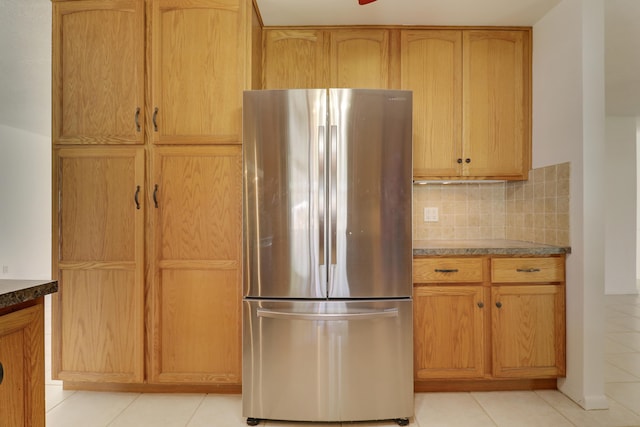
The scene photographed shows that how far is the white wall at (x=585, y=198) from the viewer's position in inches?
82.4

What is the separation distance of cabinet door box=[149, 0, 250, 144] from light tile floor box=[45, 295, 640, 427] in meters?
1.50

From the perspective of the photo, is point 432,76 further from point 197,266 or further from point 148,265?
point 148,265

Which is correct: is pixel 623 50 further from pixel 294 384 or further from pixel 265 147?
pixel 294 384

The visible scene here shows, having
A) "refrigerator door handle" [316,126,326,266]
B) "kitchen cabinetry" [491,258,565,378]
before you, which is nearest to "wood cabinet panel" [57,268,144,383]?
"refrigerator door handle" [316,126,326,266]

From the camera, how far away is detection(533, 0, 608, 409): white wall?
209cm

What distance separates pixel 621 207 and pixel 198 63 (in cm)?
557

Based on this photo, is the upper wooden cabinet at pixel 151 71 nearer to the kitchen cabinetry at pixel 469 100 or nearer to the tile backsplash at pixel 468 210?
the kitchen cabinetry at pixel 469 100

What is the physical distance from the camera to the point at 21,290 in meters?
0.94

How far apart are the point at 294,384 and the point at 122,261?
3.89 ft

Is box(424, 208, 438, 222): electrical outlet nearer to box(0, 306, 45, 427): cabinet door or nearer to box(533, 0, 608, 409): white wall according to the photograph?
box(533, 0, 608, 409): white wall

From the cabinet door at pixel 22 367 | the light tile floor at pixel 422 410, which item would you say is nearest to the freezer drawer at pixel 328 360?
the light tile floor at pixel 422 410

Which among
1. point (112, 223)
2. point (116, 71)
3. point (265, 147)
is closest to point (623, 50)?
point (265, 147)

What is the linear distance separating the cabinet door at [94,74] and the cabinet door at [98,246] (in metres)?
0.14

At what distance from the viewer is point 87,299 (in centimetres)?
217
